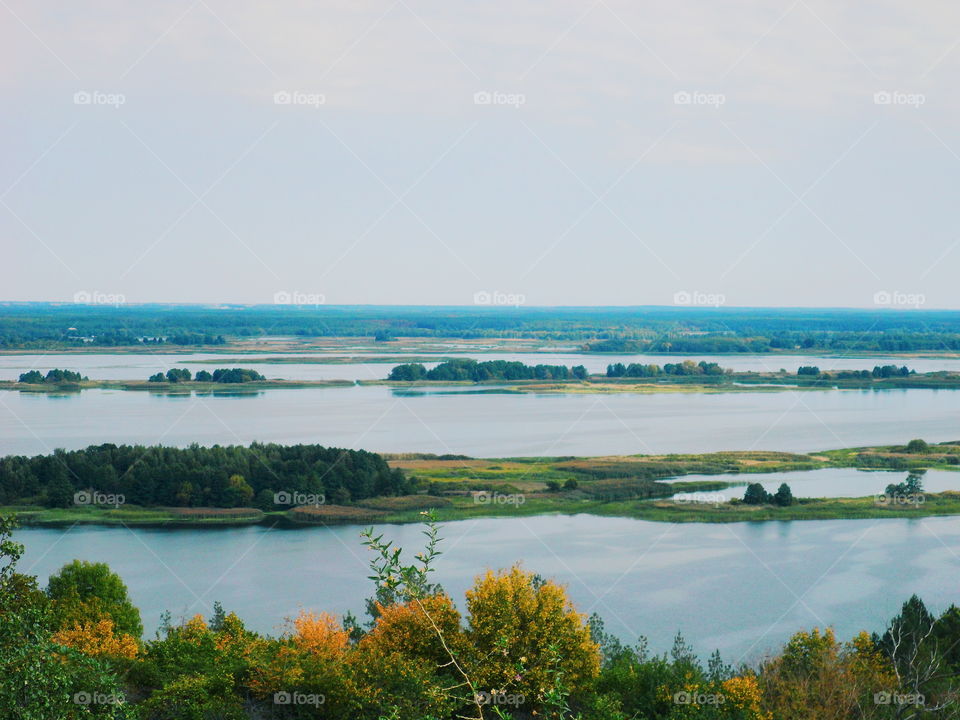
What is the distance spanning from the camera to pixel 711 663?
1198 centimetres

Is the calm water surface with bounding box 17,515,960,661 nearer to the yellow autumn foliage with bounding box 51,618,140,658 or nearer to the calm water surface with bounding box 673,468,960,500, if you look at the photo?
the calm water surface with bounding box 673,468,960,500

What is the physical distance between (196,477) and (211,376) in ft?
71.4

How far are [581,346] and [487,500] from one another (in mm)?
47091

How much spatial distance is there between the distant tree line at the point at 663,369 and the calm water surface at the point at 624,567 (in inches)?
1069

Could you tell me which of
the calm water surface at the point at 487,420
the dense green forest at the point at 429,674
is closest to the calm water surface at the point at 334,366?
the calm water surface at the point at 487,420

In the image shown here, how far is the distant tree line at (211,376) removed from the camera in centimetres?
4578

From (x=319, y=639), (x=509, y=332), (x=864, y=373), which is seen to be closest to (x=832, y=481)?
(x=319, y=639)

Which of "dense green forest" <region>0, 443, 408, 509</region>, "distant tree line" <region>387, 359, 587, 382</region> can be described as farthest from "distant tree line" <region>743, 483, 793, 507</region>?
"distant tree line" <region>387, 359, 587, 382</region>

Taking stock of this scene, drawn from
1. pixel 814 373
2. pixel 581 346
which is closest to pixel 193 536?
pixel 814 373

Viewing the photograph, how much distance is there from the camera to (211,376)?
47.3 m

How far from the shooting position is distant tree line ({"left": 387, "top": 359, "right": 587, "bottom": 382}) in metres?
48.8

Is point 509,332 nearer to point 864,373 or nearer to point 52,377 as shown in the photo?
point 864,373

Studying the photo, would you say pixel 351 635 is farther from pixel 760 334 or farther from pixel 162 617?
pixel 760 334

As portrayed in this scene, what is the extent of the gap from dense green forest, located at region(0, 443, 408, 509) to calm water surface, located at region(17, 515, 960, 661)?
7.51ft
